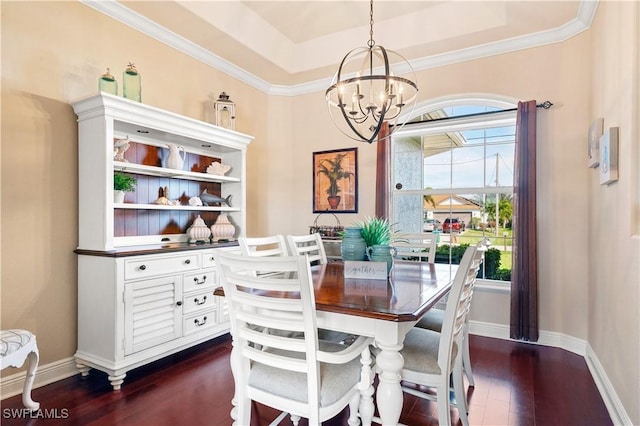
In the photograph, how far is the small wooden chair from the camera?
184 cm

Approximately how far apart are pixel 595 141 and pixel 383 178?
1848mm

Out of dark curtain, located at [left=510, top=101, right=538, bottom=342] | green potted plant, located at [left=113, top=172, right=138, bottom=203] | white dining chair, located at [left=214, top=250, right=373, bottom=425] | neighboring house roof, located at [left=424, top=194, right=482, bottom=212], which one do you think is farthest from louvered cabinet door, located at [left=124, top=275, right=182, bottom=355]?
dark curtain, located at [left=510, top=101, right=538, bottom=342]

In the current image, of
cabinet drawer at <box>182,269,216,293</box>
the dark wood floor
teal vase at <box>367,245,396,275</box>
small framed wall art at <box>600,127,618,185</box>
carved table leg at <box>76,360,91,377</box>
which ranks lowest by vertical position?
the dark wood floor

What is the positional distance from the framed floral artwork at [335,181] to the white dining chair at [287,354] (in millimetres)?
2690

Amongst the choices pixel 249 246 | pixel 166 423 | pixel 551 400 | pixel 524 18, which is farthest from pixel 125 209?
pixel 524 18

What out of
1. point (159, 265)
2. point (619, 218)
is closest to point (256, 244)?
point (159, 265)

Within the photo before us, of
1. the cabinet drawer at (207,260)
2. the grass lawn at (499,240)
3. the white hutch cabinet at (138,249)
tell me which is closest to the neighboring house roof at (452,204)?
the grass lawn at (499,240)

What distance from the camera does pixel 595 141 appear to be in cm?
260

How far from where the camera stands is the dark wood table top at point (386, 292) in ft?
4.70

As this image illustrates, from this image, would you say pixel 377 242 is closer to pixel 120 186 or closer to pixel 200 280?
pixel 200 280

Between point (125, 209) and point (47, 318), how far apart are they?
95cm

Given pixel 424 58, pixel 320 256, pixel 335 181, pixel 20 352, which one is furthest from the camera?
pixel 335 181

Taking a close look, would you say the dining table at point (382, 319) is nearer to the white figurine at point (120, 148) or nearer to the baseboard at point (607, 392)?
the baseboard at point (607, 392)

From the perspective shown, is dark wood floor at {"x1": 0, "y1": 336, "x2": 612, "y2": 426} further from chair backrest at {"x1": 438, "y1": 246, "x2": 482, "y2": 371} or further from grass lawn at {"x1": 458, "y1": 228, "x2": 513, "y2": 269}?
grass lawn at {"x1": 458, "y1": 228, "x2": 513, "y2": 269}
